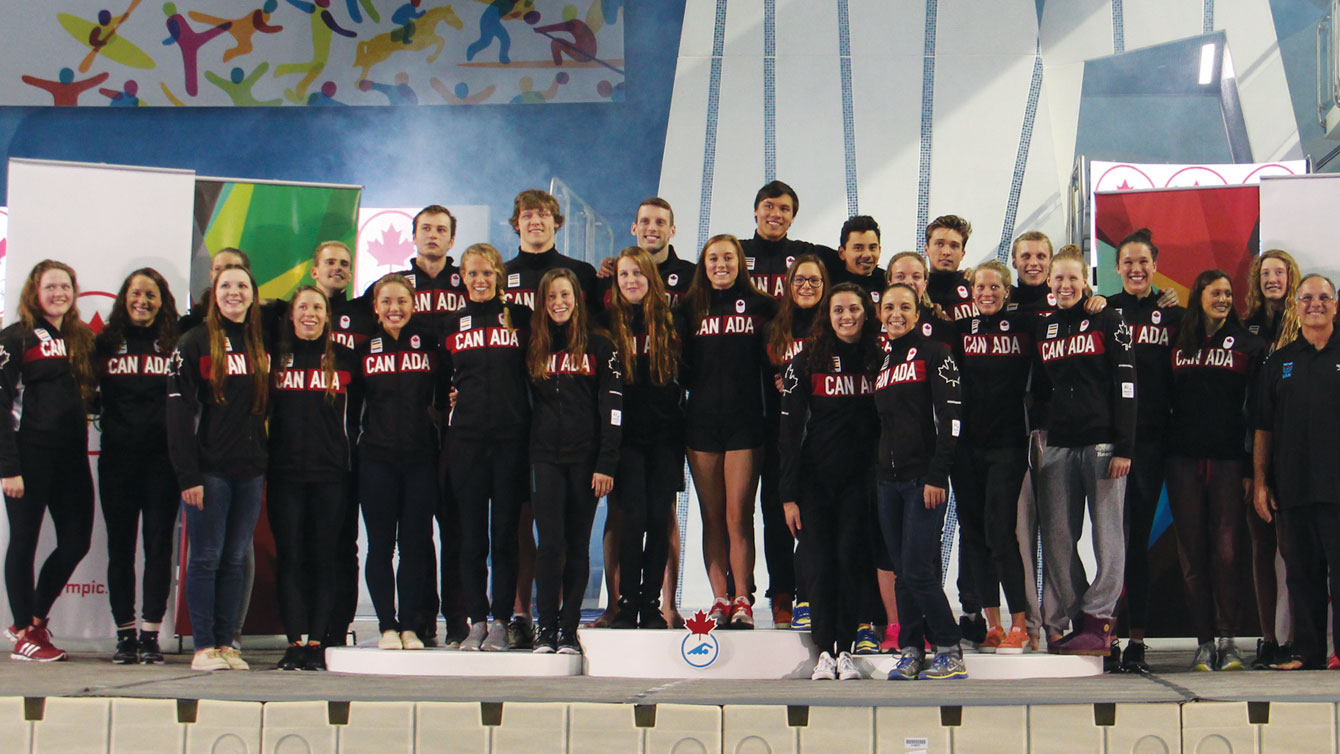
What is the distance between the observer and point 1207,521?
385cm

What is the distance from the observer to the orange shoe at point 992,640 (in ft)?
12.8

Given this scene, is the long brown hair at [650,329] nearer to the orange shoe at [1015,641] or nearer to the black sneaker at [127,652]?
the orange shoe at [1015,641]

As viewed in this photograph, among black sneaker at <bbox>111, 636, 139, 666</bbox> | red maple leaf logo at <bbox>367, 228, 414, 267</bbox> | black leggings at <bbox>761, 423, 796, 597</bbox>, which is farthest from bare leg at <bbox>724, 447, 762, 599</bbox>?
red maple leaf logo at <bbox>367, 228, 414, 267</bbox>

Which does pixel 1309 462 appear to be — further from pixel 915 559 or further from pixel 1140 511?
pixel 915 559

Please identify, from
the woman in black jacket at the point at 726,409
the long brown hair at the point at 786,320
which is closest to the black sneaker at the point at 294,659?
the woman in black jacket at the point at 726,409

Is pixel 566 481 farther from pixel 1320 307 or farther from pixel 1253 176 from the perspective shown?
pixel 1253 176

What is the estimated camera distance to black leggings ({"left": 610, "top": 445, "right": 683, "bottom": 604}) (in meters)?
3.79

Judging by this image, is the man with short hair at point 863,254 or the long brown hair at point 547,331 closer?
the long brown hair at point 547,331

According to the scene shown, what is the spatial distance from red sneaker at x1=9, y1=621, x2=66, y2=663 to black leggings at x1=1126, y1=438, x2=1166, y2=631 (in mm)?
3638

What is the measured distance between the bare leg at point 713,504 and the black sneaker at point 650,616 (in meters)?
0.21

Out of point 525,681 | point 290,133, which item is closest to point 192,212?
point 525,681

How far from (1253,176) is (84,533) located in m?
5.93

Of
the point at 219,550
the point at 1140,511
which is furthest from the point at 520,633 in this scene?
the point at 1140,511

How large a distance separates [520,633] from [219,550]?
1.01 m
